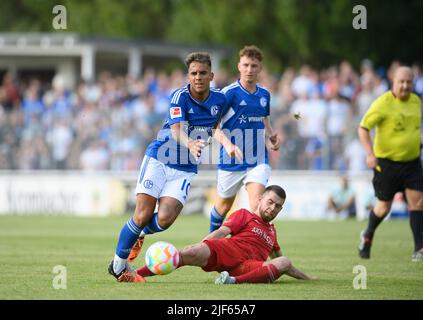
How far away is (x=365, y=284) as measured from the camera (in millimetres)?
10789

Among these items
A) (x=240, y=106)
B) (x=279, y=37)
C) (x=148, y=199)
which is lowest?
(x=148, y=199)

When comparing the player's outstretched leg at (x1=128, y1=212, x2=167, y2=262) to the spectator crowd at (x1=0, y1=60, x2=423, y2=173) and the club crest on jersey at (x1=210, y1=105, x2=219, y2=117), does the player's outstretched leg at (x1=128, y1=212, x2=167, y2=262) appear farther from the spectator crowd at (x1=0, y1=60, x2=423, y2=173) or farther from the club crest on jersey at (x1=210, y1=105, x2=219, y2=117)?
the spectator crowd at (x1=0, y1=60, x2=423, y2=173)

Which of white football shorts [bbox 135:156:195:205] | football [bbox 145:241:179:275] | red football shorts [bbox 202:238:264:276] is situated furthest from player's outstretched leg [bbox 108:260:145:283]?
white football shorts [bbox 135:156:195:205]

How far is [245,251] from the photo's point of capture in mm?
10969

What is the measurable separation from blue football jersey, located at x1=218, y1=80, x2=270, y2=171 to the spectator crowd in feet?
38.1

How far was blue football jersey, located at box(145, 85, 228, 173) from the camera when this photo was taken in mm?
11172

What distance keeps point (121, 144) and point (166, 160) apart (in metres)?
16.0

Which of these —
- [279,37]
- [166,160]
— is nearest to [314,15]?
[279,37]

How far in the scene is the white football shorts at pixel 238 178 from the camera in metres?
13.3

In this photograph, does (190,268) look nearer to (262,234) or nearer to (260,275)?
(262,234)

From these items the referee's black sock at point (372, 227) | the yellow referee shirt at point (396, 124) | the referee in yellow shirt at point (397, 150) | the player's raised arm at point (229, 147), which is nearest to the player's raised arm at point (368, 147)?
the referee in yellow shirt at point (397, 150)

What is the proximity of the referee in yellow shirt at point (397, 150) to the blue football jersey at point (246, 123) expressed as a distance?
4.88 feet

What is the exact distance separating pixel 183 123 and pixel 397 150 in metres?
4.24
